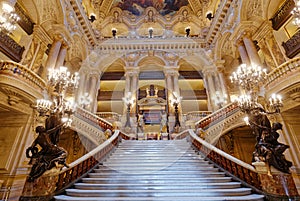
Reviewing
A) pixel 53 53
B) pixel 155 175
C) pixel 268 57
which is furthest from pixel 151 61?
pixel 155 175

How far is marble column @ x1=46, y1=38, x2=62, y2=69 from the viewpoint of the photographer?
8.58 metres

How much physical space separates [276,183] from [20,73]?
7656 millimetres

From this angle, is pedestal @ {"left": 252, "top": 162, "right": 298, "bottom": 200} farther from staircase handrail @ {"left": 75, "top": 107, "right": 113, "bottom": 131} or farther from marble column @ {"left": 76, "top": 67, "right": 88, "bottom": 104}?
marble column @ {"left": 76, "top": 67, "right": 88, "bottom": 104}

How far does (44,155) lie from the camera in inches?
129

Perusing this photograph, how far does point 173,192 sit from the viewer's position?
3.24m

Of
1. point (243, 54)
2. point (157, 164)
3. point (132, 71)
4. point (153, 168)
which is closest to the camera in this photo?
point (153, 168)

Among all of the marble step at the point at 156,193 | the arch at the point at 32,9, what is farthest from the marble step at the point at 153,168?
the arch at the point at 32,9

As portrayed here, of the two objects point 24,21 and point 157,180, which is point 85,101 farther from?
point 157,180

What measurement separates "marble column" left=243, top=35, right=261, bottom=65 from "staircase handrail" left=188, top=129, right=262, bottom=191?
19.3 ft

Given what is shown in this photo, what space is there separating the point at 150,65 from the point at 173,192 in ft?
40.4

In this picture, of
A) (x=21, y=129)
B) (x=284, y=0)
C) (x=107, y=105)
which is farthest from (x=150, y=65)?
(x=21, y=129)

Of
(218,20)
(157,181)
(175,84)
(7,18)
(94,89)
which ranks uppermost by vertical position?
(218,20)

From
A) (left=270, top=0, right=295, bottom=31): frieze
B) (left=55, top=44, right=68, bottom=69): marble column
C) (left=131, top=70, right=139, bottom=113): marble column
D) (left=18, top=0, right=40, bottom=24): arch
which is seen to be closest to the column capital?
(left=131, top=70, right=139, bottom=113): marble column

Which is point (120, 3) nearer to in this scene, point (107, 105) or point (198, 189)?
point (107, 105)
